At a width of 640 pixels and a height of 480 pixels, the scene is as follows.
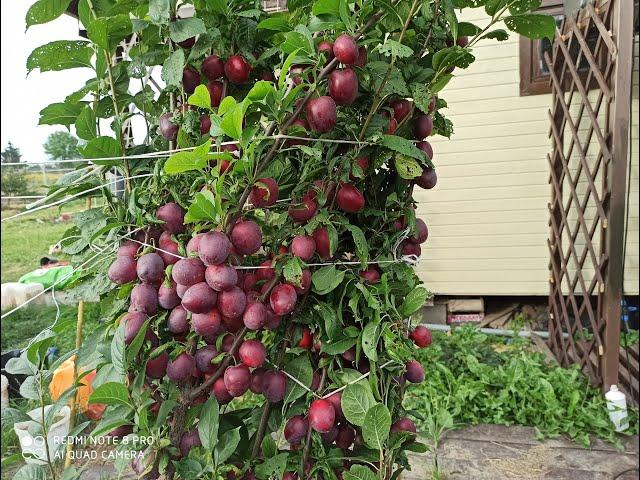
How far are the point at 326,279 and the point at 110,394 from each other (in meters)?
0.42

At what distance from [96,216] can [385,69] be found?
0.63 metres

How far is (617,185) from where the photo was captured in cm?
259

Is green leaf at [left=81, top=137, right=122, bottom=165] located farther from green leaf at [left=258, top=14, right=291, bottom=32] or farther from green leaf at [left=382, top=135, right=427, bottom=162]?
green leaf at [left=382, top=135, right=427, bottom=162]

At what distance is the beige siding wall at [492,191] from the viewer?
13.1 ft

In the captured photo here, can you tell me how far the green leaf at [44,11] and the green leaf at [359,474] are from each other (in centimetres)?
103

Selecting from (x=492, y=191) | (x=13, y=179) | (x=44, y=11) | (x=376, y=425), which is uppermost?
(x=44, y=11)

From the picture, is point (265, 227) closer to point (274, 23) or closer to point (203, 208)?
point (203, 208)

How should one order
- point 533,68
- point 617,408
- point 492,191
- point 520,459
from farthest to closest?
point 492,191, point 533,68, point 617,408, point 520,459

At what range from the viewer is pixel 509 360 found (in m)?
3.37

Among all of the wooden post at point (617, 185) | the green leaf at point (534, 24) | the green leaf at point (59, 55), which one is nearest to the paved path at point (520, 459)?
the wooden post at point (617, 185)

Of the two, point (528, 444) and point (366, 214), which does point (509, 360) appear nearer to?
point (528, 444)

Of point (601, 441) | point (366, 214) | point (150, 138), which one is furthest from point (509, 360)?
point (150, 138)

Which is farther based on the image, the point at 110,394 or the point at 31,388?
the point at 31,388

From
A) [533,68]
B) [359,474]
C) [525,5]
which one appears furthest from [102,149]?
[533,68]
